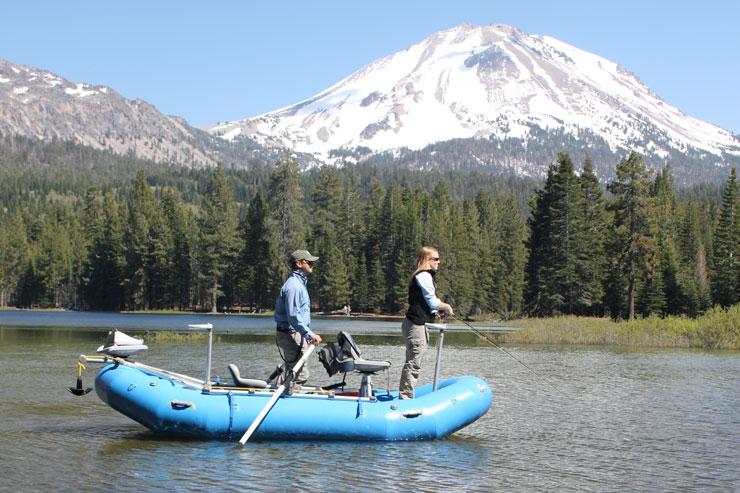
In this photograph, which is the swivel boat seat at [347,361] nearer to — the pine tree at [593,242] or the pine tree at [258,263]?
the pine tree at [593,242]

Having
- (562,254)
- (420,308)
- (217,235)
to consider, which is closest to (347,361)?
(420,308)

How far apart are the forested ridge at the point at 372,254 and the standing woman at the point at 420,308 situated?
152 ft

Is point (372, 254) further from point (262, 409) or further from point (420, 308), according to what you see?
point (262, 409)

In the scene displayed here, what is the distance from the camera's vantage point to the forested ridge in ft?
196

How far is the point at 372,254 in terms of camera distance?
94812 millimetres

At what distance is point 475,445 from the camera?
1274 centimetres

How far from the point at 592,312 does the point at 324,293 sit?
33712 millimetres

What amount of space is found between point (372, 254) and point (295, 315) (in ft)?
271

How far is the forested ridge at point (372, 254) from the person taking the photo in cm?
5975

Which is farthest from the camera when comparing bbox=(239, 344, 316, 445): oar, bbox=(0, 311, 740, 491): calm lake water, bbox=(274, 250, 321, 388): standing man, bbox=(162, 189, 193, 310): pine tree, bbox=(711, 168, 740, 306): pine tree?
bbox=(162, 189, 193, 310): pine tree

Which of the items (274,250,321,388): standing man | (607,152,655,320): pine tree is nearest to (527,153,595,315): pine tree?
(607,152,655,320): pine tree

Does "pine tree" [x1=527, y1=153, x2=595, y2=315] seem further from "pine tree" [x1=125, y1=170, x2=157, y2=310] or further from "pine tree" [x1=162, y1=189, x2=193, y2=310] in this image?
"pine tree" [x1=125, y1=170, x2=157, y2=310]

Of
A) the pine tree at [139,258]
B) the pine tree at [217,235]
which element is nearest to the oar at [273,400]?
the pine tree at [217,235]

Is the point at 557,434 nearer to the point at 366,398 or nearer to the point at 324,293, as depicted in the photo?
the point at 366,398
